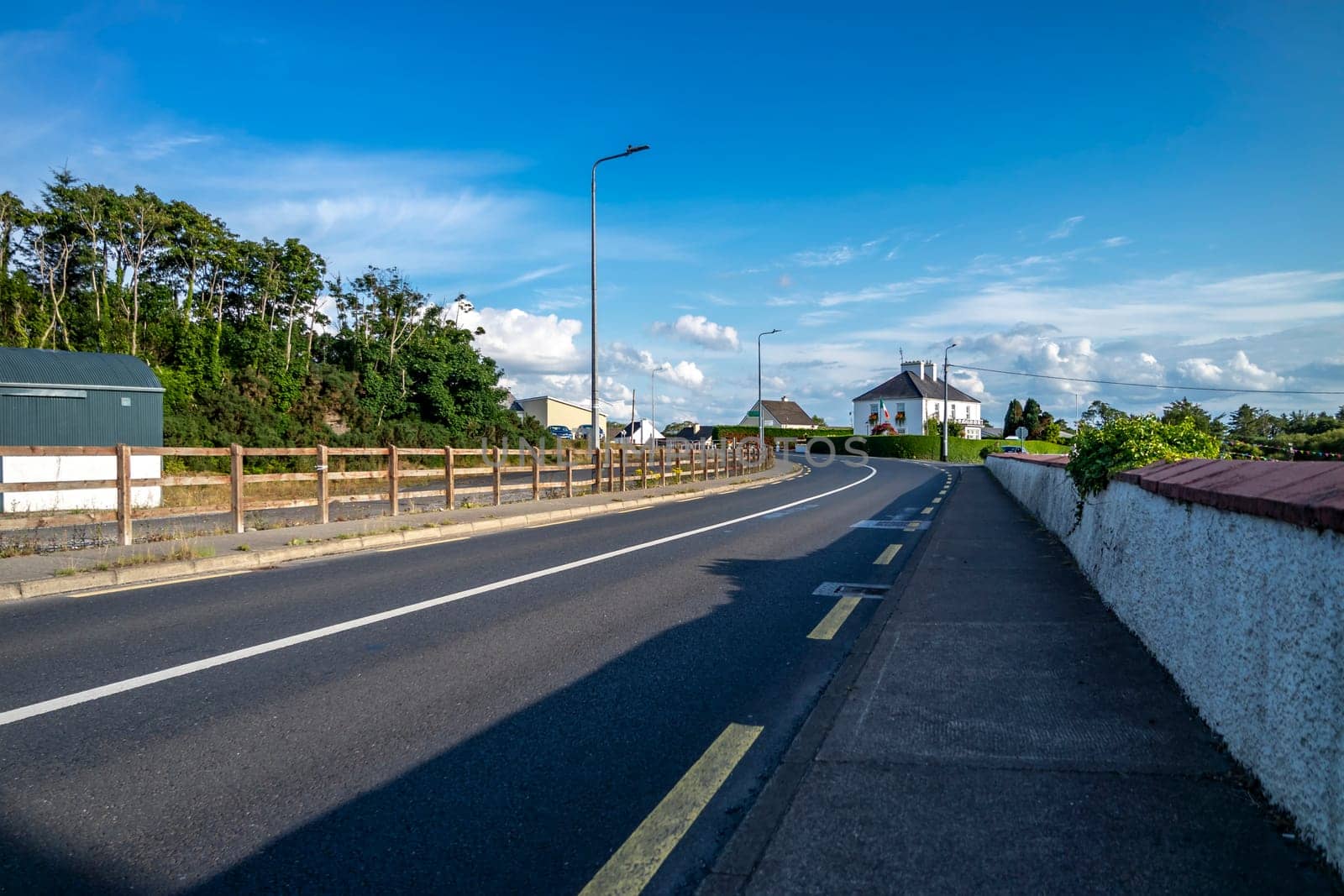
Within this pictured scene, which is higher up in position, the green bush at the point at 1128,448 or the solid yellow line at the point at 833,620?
the green bush at the point at 1128,448

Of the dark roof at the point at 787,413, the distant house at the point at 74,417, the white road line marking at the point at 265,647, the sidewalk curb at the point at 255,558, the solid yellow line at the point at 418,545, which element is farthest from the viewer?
the dark roof at the point at 787,413

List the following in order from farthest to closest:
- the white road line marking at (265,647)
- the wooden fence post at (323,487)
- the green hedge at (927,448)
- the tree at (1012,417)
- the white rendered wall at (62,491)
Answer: the tree at (1012,417)
the green hedge at (927,448)
the white rendered wall at (62,491)
the wooden fence post at (323,487)
the white road line marking at (265,647)

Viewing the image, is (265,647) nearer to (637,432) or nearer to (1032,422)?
(637,432)

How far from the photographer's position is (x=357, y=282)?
50.9 meters

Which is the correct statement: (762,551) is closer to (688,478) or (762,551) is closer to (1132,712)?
(1132,712)

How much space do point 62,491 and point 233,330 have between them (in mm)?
25174

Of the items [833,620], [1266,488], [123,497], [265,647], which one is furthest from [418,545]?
[1266,488]

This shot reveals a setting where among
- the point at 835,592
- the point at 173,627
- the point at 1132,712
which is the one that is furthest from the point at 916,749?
the point at 173,627

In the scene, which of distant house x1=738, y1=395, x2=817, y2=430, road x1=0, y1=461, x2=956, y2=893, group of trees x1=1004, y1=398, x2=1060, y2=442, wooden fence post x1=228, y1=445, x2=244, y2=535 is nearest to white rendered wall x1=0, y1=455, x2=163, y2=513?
wooden fence post x1=228, y1=445, x2=244, y2=535

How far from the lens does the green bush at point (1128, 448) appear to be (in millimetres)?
7410

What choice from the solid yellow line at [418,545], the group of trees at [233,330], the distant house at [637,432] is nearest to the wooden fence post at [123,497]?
the solid yellow line at [418,545]

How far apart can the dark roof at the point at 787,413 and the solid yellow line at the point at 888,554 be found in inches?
A: 4521

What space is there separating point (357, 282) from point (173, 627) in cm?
4818

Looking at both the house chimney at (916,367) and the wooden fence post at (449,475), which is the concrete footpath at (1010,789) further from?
the house chimney at (916,367)
